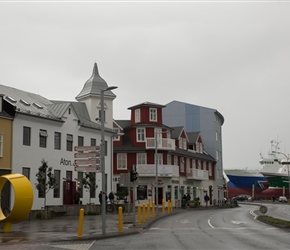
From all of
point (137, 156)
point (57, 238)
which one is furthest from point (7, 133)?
point (137, 156)

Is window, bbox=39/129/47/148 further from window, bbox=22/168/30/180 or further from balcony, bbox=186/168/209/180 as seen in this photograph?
balcony, bbox=186/168/209/180

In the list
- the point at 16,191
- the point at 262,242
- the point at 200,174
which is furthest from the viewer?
the point at 200,174

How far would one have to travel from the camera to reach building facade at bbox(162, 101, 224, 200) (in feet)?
239

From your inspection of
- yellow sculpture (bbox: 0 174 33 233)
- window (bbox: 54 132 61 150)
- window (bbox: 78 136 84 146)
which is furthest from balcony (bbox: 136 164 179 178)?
yellow sculpture (bbox: 0 174 33 233)

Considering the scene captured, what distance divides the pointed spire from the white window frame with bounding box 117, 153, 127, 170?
29.7 ft

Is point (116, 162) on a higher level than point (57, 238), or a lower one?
higher

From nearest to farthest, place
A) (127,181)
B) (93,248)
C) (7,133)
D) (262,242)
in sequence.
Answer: (93,248), (262,242), (127,181), (7,133)

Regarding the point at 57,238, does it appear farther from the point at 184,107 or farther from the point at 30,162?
the point at 184,107

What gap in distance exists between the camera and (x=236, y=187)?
111 m

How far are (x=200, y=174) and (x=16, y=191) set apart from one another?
4445 centimetres

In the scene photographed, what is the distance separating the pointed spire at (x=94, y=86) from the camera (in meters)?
50.6

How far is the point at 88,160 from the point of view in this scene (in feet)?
67.1

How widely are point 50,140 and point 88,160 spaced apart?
19.6m

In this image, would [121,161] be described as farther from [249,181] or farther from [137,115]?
[249,181]
